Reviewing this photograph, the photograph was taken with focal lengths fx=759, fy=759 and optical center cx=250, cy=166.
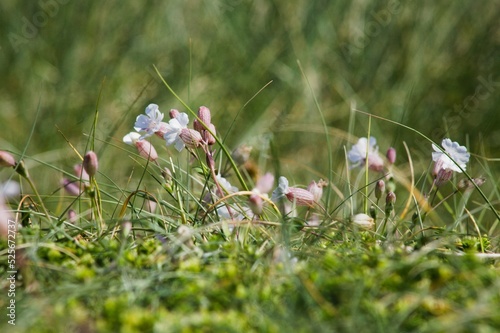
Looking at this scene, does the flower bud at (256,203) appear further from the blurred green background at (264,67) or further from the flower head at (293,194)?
the blurred green background at (264,67)

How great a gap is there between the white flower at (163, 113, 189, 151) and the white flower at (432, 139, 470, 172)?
1.99 ft

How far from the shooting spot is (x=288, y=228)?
62.6 inches

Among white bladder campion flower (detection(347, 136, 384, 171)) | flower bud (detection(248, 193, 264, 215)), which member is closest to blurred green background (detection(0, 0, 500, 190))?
white bladder campion flower (detection(347, 136, 384, 171))

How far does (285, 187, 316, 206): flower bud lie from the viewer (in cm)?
182

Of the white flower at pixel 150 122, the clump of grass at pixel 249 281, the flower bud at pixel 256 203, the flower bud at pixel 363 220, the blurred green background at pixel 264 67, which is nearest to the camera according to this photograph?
the clump of grass at pixel 249 281

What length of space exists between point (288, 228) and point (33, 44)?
3330 millimetres

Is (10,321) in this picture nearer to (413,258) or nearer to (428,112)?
(413,258)

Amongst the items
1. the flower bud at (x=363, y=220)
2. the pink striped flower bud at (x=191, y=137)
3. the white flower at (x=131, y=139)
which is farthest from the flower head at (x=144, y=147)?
the flower bud at (x=363, y=220)

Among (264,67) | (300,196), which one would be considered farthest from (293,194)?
(264,67)

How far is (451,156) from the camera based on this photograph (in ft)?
6.09

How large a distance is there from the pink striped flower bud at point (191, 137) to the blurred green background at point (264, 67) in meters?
2.40

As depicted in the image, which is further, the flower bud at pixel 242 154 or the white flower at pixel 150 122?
the flower bud at pixel 242 154

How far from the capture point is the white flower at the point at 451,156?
6.03ft

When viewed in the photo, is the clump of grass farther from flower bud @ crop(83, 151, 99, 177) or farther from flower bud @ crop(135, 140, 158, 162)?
flower bud @ crop(135, 140, 158, 162)
